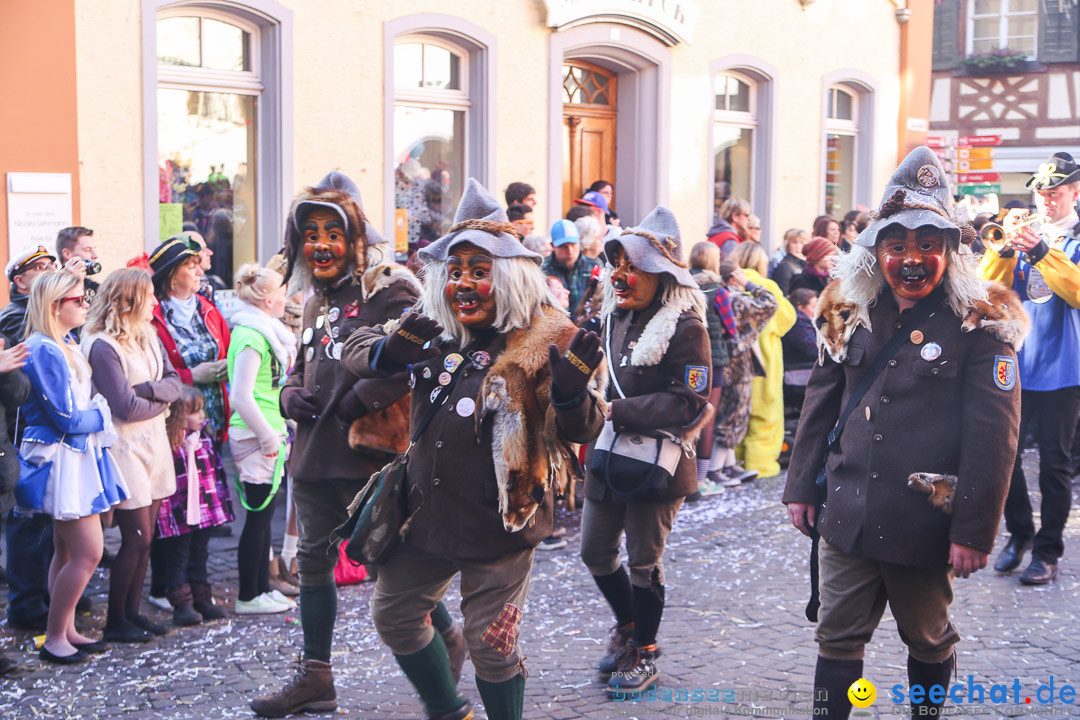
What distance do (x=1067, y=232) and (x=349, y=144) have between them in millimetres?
5802

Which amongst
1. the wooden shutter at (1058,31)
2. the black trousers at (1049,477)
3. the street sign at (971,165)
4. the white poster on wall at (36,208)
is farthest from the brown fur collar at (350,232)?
the wooden shutter at (1058,31)

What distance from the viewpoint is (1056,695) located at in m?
4.99

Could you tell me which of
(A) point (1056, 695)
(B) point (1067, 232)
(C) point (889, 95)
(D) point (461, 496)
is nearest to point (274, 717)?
(D) point (461, 496)

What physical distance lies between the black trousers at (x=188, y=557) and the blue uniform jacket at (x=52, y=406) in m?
0.87

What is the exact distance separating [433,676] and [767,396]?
19.7 feet

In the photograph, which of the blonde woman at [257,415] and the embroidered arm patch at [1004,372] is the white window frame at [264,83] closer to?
the blonde woman at [257,415]

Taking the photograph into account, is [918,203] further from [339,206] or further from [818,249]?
[818,249]

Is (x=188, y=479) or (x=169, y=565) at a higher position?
(x=188, y=479)

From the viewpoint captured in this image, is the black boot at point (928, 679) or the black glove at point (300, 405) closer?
the black boot at point (928, 679)

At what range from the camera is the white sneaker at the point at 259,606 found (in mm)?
6152

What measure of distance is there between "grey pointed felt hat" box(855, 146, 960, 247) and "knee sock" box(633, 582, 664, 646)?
1714 millimetres

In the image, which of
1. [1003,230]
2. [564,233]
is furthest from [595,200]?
[1003,230]

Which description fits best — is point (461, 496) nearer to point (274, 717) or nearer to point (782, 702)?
point (274, 717)

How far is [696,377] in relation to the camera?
16.4 feet
